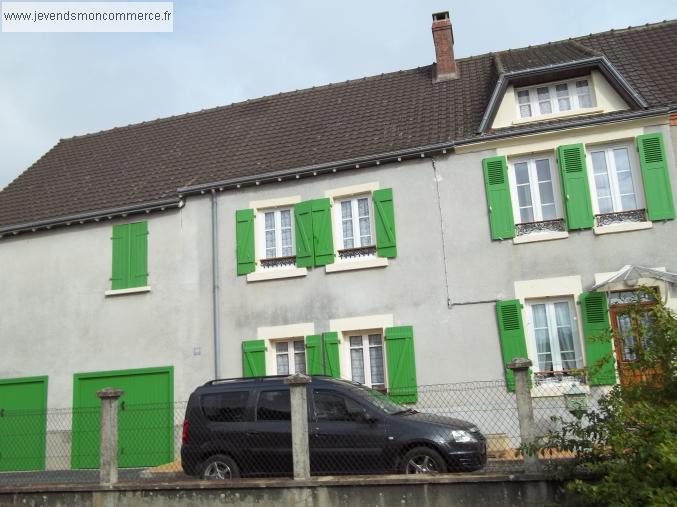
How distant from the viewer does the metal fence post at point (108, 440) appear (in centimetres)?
905

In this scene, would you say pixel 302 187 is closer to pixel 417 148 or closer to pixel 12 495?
pixel 417 148

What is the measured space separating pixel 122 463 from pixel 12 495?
394cm

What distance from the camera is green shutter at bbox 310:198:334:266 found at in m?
14.3

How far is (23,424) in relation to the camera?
45.8 feet

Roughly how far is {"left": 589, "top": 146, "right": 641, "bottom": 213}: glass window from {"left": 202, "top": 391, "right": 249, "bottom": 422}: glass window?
788 cm

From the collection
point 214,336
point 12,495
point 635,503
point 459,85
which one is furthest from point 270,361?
point 635,503

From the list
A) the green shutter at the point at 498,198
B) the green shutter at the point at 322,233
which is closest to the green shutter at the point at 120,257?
the green shutter at the point at 322,233

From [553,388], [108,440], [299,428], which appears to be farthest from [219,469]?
[553,388]

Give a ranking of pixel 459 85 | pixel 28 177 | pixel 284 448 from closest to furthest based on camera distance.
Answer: pixel 284 448, pixel 459 85, pixel 28 177

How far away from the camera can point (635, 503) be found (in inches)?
225

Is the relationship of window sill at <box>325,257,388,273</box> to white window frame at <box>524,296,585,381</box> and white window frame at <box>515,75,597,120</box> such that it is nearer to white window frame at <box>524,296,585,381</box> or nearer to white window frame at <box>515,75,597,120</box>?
white window frame at <box>524,296,585,381</box>

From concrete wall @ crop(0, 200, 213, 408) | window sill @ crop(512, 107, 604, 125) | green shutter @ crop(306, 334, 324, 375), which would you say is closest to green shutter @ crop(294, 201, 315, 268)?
green shutter @ crop(306, 334, 324, 375)

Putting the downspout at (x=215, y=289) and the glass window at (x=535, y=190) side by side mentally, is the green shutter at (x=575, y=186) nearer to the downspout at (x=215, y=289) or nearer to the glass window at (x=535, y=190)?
the glass window at (x=535, y=190)

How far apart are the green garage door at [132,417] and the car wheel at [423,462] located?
4.81 m
